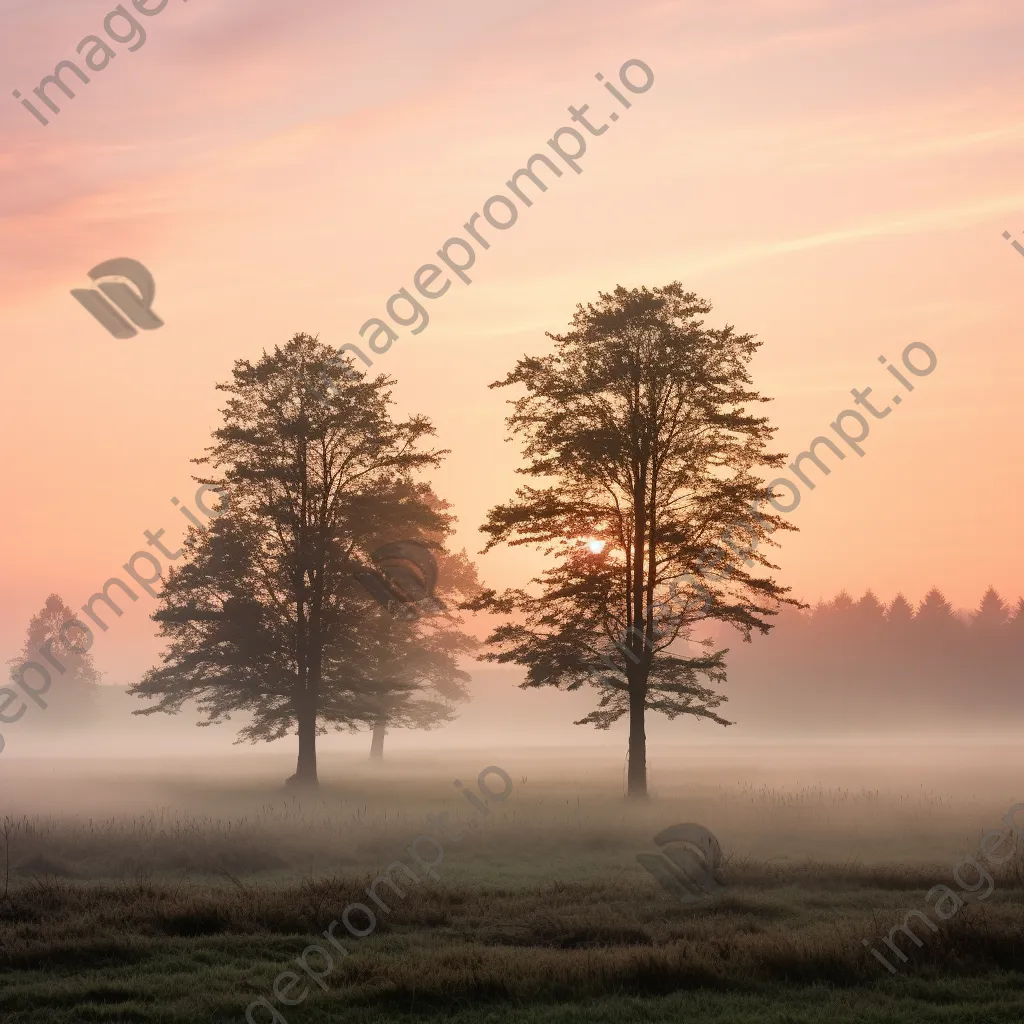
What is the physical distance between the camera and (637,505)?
32500 mm

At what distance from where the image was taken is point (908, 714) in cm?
12706

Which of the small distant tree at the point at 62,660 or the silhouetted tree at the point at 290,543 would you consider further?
the small distant tree at the point at 62,660

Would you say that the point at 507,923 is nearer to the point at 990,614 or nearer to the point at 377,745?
the point at 377,745

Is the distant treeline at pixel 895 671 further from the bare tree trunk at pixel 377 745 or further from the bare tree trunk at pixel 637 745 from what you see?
the bare tree trunk at pixel 637 745

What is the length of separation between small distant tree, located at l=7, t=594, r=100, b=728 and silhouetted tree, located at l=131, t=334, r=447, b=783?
6338cm

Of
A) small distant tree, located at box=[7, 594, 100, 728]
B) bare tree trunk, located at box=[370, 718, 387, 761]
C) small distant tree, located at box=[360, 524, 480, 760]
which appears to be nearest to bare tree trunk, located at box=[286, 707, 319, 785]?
small distant tree, located at box=[360, 524, 480, 760]

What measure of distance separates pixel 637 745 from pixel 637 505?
7.14m

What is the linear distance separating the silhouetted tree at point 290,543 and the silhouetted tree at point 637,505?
242 inches

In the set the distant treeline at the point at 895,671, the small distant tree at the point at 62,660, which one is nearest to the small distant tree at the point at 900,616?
the distant treeline at the point at 895,671

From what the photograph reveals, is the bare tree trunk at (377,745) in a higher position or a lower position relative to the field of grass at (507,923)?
higher

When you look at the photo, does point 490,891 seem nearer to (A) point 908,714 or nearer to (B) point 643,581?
(B) point 643,581

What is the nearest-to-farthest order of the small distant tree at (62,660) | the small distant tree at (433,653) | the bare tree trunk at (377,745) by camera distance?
the small distant tree at (433,653), the bare tree trunk at (377,745), the small distant tree at (62,660)

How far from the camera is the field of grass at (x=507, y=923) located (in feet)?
38.8

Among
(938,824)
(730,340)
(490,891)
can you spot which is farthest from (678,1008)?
(730,340)
